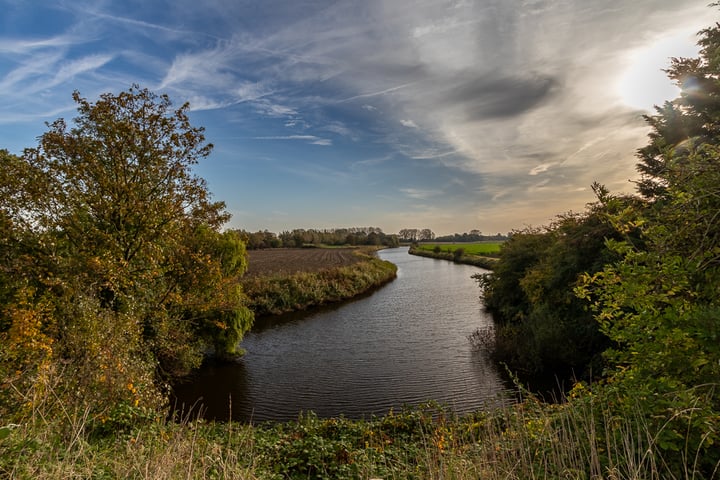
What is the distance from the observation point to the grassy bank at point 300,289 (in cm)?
2702

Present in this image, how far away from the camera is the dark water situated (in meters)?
12.2

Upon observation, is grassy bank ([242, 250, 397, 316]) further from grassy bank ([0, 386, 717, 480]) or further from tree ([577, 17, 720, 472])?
tree ([577, 17, 720, 472])

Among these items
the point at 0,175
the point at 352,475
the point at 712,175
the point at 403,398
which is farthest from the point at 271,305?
the point at 712,175

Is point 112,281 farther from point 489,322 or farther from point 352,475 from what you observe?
point 489,322

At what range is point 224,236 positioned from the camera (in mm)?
18047

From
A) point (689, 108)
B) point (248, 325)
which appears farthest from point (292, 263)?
point (689, 108)

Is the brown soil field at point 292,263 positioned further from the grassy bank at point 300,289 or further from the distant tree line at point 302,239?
the distant tree line at point 302,239

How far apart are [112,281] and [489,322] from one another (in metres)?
20.1

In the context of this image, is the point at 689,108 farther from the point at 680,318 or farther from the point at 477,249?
the point at 477,249

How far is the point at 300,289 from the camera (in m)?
29.3

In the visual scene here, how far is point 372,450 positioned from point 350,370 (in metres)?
8.78

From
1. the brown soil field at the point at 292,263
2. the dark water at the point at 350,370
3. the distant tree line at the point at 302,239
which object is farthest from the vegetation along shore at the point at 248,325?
the distant tree line at the point at 302,239

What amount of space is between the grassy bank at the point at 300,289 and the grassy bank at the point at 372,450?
17.2 metres

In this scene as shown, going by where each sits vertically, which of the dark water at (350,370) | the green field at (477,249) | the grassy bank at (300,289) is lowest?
the dark water at (350,370)
